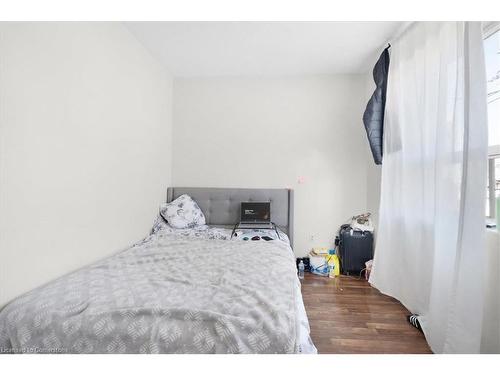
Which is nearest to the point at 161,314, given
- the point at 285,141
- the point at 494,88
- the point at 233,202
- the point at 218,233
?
the point at 218,233

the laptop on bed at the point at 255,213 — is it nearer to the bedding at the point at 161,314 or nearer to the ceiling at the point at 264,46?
the bedding at the point at 161,314

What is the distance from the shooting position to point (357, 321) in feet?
5.84

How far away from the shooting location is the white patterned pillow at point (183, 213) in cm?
260

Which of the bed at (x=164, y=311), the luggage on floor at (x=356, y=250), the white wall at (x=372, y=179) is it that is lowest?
the luggage on floor at (x=356, y=250)

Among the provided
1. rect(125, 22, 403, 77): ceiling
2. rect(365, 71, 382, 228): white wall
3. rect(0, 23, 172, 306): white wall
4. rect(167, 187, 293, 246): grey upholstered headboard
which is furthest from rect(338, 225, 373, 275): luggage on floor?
rect(0, 23, 172, 306): white wall

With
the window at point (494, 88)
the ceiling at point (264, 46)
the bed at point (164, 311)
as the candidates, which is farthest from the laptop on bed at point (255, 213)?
the window at point (494, 88)

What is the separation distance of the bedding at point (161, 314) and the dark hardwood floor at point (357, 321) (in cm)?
63

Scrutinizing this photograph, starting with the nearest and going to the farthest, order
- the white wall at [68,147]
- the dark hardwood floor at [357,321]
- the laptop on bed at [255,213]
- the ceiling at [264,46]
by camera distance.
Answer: the white wall at [68,147] < the dark hardwood floor at [357,321] < the ceiling at [264,46] < the laptop on bed at [255,213]

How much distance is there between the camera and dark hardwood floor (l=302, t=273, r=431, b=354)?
150 cm

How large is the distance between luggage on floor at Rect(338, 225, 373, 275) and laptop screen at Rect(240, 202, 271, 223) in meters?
0.96

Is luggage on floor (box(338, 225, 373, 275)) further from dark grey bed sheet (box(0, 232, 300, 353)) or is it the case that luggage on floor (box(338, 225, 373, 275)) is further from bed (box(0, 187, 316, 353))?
dark grey bed sheet (box(0, 232, 300, 353))

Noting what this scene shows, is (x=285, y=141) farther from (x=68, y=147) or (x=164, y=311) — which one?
(x=164, y=311)
